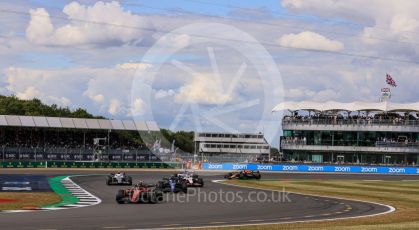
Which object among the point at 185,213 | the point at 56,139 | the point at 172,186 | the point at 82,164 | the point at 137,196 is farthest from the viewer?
the point at 56,139

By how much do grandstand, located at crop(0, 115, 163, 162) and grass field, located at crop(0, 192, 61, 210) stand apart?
4849 cm

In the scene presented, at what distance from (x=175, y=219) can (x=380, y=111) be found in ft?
328

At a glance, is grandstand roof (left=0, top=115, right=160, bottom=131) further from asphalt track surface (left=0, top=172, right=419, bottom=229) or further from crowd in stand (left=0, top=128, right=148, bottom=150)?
asphalt track surface (left=0, top=172, right=419, bottom=229)

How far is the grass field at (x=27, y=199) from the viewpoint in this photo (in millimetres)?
30891

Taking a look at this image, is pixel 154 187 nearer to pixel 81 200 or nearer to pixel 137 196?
pixel 137 196

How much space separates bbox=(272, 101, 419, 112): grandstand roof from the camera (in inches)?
4658

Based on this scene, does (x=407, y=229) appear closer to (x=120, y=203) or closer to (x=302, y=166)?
(x=120, y=203)

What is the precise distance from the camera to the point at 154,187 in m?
35.9

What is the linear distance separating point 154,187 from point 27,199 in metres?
6.51

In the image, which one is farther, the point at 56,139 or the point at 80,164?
the point at 56,139

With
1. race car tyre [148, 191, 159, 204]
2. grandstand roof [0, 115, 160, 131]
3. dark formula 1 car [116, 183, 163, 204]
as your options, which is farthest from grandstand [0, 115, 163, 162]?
race car tyre [148, 191, 159, 204]

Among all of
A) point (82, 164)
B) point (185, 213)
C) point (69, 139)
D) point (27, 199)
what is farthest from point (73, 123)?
point (185, 213)

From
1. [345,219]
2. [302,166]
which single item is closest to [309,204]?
[345,219]

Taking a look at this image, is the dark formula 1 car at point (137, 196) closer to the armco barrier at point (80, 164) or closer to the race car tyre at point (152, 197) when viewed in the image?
the race car tyre at point (152, 197)
